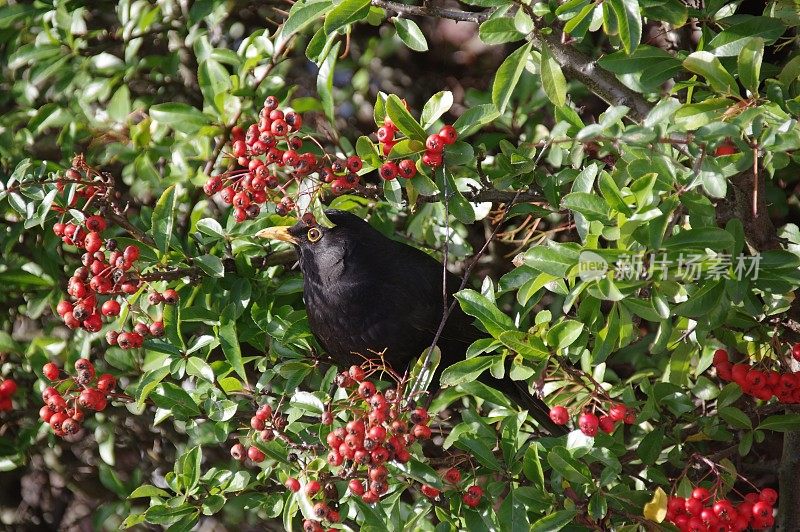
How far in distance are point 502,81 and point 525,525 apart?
1031 mm

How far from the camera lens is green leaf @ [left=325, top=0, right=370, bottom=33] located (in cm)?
204

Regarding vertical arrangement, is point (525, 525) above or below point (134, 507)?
above

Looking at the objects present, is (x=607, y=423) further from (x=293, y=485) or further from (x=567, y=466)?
(x=293, y=485)

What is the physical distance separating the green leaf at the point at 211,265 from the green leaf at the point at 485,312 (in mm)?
726

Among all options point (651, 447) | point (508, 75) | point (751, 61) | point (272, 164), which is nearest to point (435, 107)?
point (508, 75)

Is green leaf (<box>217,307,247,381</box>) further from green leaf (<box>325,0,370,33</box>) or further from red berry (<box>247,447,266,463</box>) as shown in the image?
green leaf (<box>325,0,370,33</box>)

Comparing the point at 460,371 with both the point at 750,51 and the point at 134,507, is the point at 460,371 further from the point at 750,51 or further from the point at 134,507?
the point at 134,507

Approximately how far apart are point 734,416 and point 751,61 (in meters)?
0.92

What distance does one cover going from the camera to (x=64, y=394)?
254cm

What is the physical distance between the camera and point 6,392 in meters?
3.09

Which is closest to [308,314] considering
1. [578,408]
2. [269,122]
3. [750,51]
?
[269,122]

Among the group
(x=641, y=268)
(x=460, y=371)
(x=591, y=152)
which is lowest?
(x=460, y=371)

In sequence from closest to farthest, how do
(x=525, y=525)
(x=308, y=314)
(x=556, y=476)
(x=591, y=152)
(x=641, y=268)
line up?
(x=641, y=268)
(x=525, y=525)
(x=556, y=476)
(x=591, y=152)
(x=308, y=314)

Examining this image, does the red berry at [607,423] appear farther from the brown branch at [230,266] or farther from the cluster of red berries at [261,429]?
the brown branch at [230,266]
